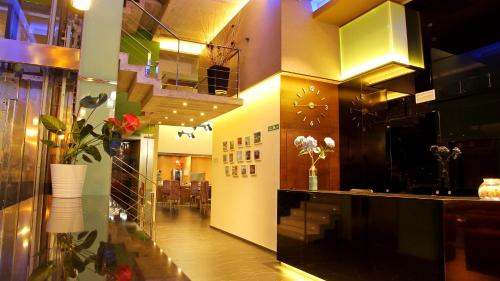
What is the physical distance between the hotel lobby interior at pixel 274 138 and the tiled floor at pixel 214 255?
0.06m

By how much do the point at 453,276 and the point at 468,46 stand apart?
321 cm

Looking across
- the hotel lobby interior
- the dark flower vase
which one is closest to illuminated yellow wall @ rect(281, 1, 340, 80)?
the hotel lobby interior

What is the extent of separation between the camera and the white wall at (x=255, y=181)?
19.5 ft

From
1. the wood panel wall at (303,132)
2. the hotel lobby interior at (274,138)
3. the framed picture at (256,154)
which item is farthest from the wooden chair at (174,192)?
the wood panel wall at (303,132)

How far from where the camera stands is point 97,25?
2709 millimetres

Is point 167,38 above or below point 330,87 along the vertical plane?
above

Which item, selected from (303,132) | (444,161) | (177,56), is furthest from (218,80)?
(444,161)

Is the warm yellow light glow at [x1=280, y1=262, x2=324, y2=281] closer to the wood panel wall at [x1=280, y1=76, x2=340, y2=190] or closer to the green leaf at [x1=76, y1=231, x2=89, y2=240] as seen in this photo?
the wood panel wall at [x1=280, y1=76, x2=340, y2=190]

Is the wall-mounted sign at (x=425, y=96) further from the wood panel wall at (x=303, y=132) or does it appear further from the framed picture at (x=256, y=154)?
the framed picture at (x=256, y=154)

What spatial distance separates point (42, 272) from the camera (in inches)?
27.0

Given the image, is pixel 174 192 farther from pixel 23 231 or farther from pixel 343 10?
pixel 23 231

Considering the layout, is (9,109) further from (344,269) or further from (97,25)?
(344,269)

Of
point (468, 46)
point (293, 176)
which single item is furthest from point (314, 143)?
point (468, 46)

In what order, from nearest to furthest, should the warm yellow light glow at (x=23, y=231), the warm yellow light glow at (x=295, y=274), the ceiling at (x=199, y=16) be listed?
the warm yellow light glow at (x=23, y=231)
the warm yellow light glow at (x=295, y=274)
the ceiling at (x=199, y=16)
